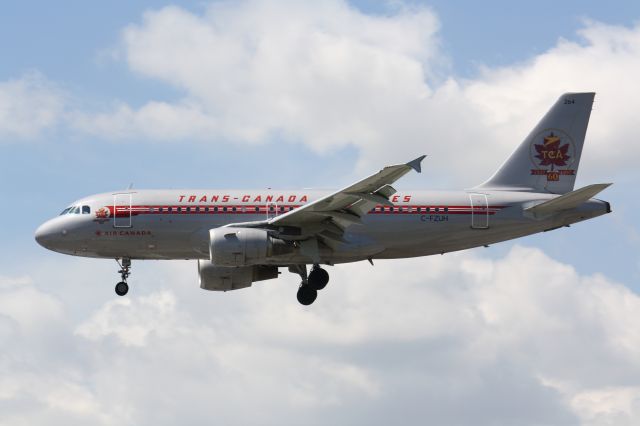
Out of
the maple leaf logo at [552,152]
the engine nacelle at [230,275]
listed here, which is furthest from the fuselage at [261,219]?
the maple leaf logo at [552,152]

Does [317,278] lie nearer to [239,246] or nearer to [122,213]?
[239,246]

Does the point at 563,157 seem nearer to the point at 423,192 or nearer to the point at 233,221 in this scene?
the point at 423,192

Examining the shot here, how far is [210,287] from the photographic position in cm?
5234

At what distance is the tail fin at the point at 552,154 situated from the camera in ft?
167

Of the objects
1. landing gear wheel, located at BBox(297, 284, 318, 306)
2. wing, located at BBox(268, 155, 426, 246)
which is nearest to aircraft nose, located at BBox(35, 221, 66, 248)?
wing, located at BBox(268, 155, 426, 246)

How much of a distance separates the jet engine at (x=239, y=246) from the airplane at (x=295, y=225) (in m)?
0.04

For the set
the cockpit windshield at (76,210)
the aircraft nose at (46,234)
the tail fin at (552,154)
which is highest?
the tail fin at (552,154)

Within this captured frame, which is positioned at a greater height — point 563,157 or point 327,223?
point 563,157

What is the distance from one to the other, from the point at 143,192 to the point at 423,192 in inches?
449

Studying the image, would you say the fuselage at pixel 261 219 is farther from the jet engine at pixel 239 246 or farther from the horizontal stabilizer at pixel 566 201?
the jet engine at pixel 239 246

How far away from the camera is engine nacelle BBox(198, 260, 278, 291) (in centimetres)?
5184

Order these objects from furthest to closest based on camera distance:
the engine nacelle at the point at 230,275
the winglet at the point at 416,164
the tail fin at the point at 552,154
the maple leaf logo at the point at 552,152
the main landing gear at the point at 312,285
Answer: the engine nacelle at the point at 230,275
the maple leaf logo at the point at 552,152
the tail fin at the point at 552,154
the main landing gear at the point at 312,285
the winglet at the point at 416,164

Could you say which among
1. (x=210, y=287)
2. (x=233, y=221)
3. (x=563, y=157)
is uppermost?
(x=563, y=157)

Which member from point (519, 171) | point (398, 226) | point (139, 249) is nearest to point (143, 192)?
point (139, 249)
